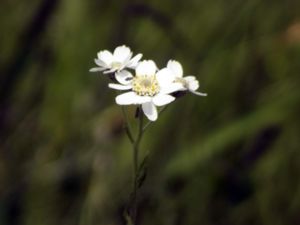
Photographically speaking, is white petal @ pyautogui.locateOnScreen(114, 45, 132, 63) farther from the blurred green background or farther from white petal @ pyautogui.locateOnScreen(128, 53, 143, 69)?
the blurred green background

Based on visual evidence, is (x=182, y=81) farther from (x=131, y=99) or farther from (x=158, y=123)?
(x=158, y=123)

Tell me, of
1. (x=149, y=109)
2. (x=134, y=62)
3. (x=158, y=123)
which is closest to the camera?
(x=149, y=109)

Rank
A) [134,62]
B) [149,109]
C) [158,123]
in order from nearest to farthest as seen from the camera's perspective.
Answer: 1. [149,109]
2. [134,62]
3. [158,123]

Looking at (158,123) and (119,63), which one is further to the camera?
(158,123)

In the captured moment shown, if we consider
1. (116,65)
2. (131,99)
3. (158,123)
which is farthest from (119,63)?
(158,123)

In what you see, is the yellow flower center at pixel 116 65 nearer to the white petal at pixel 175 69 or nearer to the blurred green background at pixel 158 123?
the white petal at pixel 175 69

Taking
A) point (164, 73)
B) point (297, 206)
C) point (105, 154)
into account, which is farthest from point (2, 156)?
point (164, 73)

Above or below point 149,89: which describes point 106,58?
above

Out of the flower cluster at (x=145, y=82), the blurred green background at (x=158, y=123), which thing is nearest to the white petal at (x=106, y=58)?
the flower cluster at (x=145, y=82)

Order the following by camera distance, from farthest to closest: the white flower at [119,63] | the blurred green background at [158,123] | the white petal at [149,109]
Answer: the blurred green background at [158,123] → the white flower at [119,63] → the white petal at [149,109]
